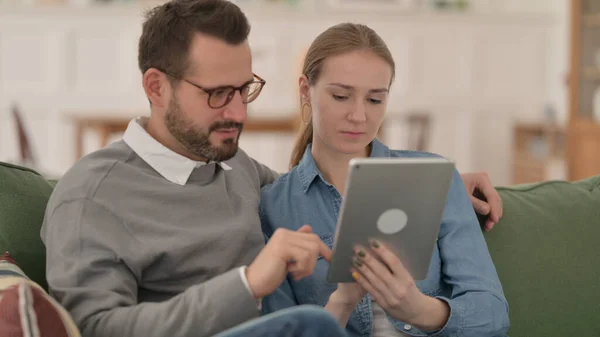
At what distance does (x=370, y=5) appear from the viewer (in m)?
7.11

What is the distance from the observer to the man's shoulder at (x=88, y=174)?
137 centimetres

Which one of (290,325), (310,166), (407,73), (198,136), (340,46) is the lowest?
(407,73)

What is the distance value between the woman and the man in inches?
5.0

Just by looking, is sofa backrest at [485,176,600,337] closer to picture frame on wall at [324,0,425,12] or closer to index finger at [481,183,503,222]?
index finger at [481,183,503,222]

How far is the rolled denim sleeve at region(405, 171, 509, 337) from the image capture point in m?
1.56

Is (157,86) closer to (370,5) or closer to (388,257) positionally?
(388,257)

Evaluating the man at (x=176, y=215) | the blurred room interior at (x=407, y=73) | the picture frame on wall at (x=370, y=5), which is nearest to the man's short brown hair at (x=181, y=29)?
the man at (x=176, y=215)

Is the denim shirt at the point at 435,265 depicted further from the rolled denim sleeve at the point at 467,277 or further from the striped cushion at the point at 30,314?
the striped cushion at the point at 30,314

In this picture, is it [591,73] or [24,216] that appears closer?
[24,216]

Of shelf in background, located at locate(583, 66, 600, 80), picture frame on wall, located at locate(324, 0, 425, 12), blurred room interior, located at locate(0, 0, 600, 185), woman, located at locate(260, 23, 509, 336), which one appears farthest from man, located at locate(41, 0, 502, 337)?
picture frame on wall, located at locate(324, 0, 425, 12)

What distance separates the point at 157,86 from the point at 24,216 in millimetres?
361

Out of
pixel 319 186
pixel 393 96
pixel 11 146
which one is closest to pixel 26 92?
pixel 11 146

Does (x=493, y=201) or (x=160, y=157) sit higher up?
(x=160, y=157)

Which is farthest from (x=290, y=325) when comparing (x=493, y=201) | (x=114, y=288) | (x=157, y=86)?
(x=493, y=201)
